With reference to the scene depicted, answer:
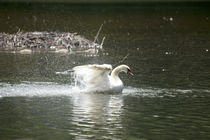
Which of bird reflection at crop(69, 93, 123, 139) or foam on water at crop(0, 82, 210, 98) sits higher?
foam on water at crop(0, 82, 210, 98)

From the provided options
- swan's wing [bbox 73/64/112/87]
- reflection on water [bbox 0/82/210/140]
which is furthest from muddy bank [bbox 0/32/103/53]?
swan's wing [bbox 73/64/112/87]

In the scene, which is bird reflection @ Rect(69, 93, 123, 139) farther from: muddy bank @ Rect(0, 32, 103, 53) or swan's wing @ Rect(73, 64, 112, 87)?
muddy bank @ Rect(0, 32, 103, 53)

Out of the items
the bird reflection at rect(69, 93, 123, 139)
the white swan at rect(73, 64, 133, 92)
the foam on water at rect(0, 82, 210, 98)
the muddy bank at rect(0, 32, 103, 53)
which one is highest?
the muddy bank at rect(0, 32, 103, 53)

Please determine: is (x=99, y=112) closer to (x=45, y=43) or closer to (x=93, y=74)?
(x=93, y=74)

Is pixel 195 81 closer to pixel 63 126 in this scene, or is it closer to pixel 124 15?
pixel 63 126


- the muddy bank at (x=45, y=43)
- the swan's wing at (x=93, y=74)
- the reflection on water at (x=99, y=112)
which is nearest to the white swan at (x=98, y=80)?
the swan's wing at (x=93, y=74)

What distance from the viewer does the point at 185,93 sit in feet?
56.8

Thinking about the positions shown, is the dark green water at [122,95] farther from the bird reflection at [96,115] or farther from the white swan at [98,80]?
the white swan at [98,80]

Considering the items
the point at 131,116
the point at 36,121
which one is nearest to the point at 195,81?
the point at 131,116

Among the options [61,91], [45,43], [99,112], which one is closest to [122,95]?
[61,91]

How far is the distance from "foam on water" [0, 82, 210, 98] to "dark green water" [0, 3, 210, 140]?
3cm

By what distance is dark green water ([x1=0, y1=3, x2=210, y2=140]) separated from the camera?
12930 millimetres

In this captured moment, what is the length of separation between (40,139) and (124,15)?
38.7 m

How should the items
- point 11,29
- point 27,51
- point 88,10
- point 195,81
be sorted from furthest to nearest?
point 88,10 → point 11,29 → point 27,51 → point 195,81
